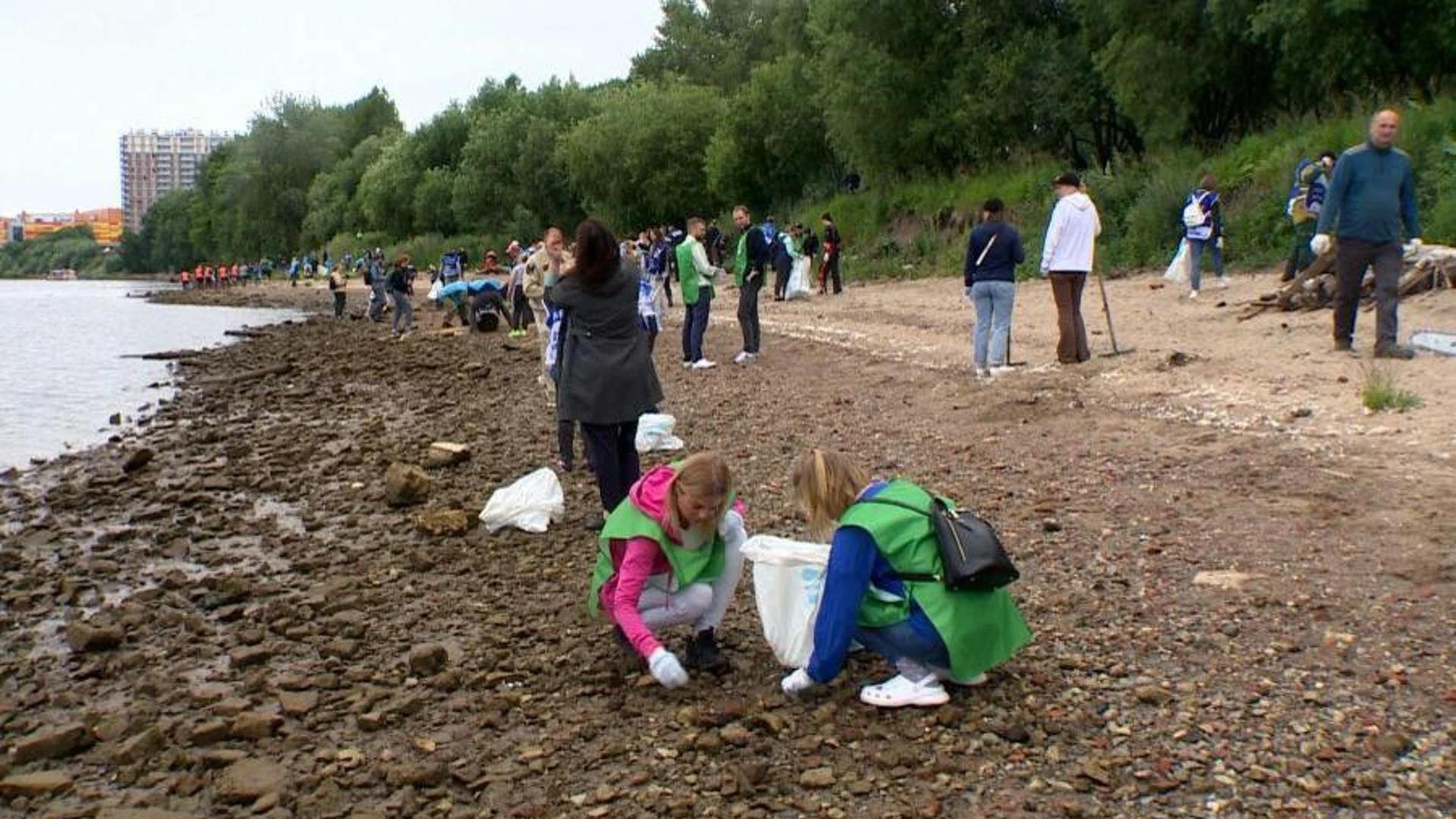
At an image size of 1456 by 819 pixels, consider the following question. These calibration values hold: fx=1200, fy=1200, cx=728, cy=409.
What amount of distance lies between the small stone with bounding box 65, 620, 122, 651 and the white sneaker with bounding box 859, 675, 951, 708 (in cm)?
429

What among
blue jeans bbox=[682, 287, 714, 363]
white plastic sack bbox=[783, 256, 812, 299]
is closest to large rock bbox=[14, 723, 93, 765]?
blue jeans bbox=[682, 287, 714, 363]

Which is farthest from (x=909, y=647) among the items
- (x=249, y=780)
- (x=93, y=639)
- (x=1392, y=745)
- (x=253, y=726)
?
(x=93, y=639)

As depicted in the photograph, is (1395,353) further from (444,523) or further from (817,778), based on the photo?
(817,778)

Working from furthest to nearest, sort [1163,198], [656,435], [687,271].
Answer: [1163,198]
[687,271]
[656,435]

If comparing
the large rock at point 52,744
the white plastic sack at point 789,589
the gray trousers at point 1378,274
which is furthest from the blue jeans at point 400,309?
the white plastic sack at point 789,589

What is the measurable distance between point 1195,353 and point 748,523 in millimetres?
6397

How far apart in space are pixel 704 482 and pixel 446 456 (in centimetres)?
675

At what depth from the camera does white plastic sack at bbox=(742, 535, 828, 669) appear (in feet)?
15.5

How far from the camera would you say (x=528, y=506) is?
8016 millimetres

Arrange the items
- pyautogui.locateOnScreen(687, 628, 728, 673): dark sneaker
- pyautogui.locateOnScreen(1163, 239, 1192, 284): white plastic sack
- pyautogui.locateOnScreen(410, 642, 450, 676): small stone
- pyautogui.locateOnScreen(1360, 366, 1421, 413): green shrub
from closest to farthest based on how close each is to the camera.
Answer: pyautogui.locateOnScreen(687, 628, 728, 673): dark sneaker → pyautogui.locateOnScreen(410, 642, 450, 676): small stone → pyautogui.locateOnScreen(1360, 366, 1421, 413): green shrub → pyautogui.locateOnScreen(1163, 239, 1192, 284): white plastic sack

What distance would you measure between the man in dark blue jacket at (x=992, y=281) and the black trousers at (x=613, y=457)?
5.53 meters

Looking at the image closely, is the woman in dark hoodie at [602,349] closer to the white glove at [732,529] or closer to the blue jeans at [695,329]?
the white glove at [732,529]

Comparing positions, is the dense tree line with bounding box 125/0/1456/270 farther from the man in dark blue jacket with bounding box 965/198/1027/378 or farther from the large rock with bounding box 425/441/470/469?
the large rock with bounding box 425/441/470/469

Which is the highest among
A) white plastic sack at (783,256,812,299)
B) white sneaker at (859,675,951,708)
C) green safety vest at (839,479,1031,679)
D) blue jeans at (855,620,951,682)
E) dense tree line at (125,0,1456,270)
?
dense tree line at (125,0,1456,270)
